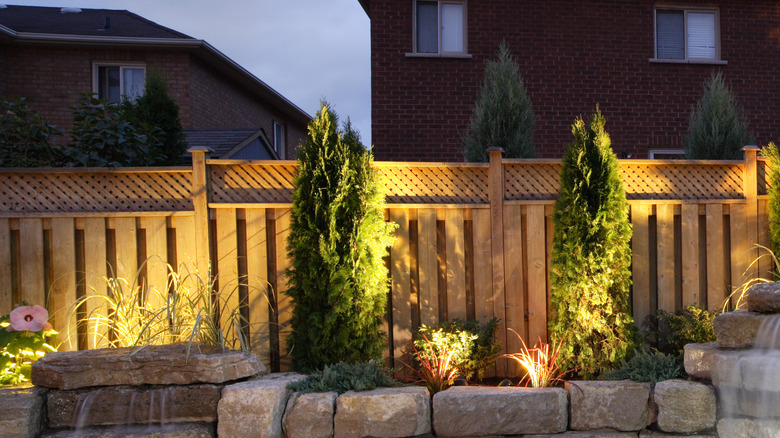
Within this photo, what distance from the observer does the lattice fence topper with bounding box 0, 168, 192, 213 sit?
5.50 meters

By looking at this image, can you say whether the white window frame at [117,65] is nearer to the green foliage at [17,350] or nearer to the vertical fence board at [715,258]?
the green foliage at [17,350]

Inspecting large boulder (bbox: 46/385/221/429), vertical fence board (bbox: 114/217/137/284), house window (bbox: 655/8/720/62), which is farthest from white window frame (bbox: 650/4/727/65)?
large boulder (bbox: 46/385/221/429)

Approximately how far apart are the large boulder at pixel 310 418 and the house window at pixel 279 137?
1443 centimetres

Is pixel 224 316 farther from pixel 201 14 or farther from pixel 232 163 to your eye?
pixel 201 14

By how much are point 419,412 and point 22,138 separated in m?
4.53

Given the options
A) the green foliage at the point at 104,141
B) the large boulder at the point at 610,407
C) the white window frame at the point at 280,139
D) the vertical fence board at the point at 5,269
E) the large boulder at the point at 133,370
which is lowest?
the large boulder at the point at 610,407

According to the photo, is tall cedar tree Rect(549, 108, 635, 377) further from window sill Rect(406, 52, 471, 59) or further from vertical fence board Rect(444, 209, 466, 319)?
window sill Rect(406, 52, 471, 59)

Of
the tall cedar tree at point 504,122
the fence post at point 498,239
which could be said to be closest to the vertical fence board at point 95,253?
the fence post at point 498,239

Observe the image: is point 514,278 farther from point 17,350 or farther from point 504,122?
point 17,350

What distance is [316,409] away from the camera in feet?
13.5

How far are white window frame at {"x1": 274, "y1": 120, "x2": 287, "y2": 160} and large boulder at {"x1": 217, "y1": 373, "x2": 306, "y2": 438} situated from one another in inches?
559

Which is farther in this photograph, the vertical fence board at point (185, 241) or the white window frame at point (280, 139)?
the white window frame at point (280, 139)

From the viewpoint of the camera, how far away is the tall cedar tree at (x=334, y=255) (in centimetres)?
528

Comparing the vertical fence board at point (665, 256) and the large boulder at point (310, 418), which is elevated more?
the vertical fence board at point (665, 256)
